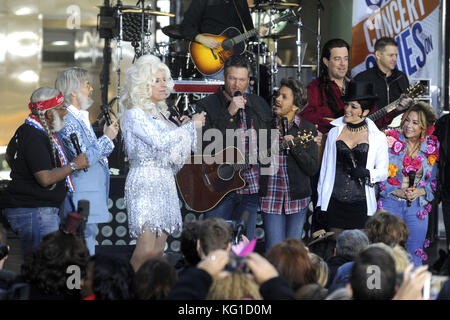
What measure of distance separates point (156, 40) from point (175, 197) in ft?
22.7

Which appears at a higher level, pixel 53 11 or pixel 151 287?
pixel 53 11

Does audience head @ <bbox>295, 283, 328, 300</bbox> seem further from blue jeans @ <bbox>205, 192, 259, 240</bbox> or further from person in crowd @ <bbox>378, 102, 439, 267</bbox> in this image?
person in crowd @ <bbox>378, 102, 439, 267</bbox>

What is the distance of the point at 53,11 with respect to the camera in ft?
33.3

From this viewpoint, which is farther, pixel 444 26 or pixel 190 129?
pixel 444 26

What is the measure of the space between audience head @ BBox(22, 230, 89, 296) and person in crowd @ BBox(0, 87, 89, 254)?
1.08 m

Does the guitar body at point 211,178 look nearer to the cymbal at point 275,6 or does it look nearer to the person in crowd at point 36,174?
the person in crowd at point 36,174

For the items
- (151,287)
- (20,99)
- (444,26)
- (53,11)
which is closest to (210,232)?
(151,287)

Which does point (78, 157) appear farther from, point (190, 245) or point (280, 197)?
point (280, 197)

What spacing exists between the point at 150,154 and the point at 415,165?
7.75 ft

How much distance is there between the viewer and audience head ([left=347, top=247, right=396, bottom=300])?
3.18 meters

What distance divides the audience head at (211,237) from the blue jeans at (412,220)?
2570 mm

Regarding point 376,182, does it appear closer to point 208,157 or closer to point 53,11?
point 208,157
